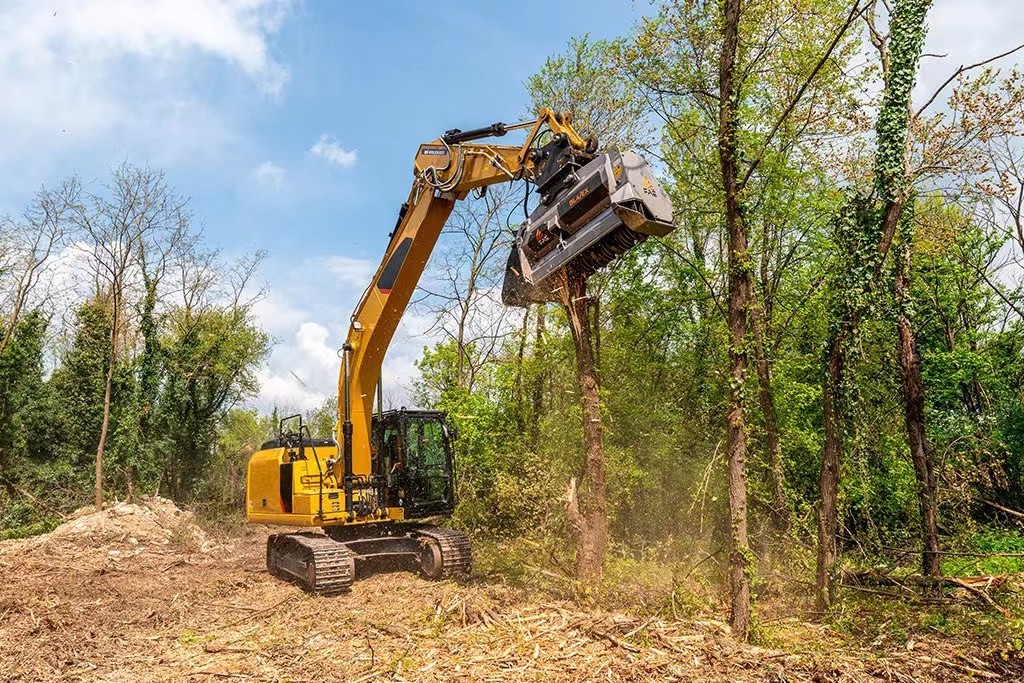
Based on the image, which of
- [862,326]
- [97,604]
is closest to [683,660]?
[862,326]

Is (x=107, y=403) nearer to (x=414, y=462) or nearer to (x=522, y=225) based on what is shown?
(x=414, y=462)

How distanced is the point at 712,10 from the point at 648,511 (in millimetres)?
10165

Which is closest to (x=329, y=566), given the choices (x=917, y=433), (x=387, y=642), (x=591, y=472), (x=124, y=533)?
(x=387, y=642)

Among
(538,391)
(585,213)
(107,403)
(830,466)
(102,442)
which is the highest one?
(585,213)

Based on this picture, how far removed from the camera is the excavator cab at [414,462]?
11.7m

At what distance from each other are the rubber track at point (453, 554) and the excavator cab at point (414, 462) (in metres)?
0.55

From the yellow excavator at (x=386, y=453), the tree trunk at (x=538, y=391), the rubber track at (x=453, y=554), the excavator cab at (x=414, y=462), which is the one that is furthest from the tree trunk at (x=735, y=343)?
the tree trunk at (x=538, y=391)

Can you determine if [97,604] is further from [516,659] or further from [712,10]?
[712,10]

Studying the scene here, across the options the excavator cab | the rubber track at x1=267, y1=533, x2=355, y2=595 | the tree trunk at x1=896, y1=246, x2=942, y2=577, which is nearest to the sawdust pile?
the rubber track at x1=267, y1=533, x2=355, y2=595

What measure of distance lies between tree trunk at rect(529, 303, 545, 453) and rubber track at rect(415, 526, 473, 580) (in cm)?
498

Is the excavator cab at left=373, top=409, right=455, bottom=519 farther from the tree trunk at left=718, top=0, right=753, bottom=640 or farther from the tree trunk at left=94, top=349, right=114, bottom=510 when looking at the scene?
the tree trunk at left=94, top=349, right=114, bottom=510

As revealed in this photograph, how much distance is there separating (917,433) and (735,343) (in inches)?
216

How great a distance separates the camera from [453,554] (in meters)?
11.1

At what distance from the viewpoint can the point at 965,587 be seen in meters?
9.09
